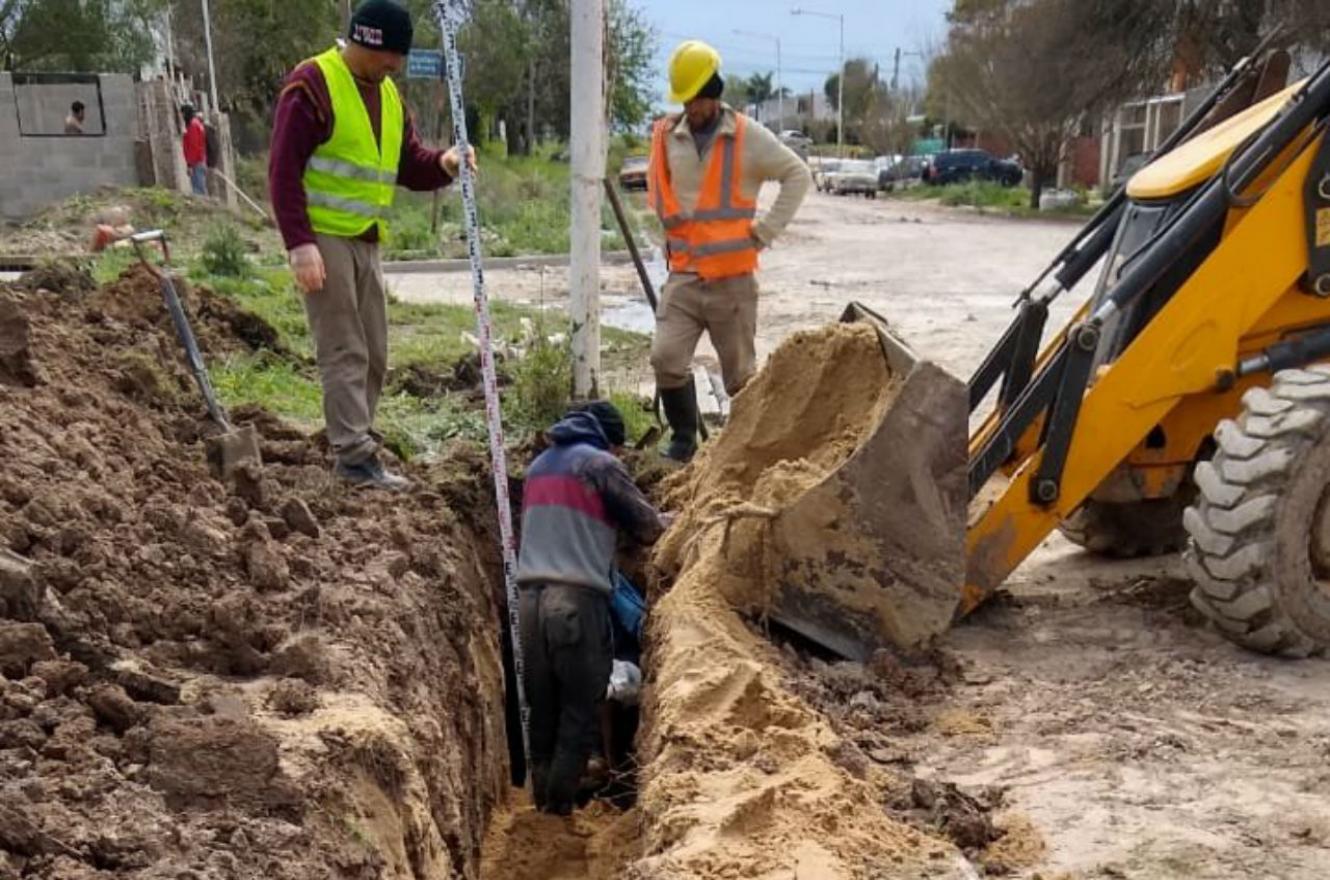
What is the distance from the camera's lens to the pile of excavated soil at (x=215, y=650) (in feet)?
9.60

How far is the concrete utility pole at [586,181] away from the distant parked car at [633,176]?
27504 millimetres

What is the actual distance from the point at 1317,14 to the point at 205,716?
28490 mm

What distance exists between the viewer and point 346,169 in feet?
18.4

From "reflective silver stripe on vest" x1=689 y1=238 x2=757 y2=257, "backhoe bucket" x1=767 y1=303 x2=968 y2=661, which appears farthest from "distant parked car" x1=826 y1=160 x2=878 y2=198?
"backhoe bucket" x1=767 y1=303 x2=968 y2=661

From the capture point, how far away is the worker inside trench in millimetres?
5723

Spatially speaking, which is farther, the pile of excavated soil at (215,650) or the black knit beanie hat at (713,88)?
the black knit beanie hat at (713,88)

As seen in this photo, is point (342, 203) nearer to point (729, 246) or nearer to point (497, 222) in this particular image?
point (729, 246)

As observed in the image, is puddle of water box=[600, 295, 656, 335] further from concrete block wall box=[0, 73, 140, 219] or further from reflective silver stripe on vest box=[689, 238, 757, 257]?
concrete block wall box=[0, 73, 140, 219]

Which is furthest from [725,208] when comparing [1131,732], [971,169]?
[971,169]

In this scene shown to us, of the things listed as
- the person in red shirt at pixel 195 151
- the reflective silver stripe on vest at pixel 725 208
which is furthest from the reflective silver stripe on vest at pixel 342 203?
the person in red shirt at pixel 195 151

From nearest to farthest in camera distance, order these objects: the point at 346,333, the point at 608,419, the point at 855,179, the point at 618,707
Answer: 1. the point at 608,419
2. the point at 346,333
3. the point at 618,707
4. the point at 855,179

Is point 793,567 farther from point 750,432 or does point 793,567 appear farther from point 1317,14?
point 1317,14

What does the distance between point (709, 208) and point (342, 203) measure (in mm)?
2087

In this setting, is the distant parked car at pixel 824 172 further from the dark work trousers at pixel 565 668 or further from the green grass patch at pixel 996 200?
the dark work trousers at pixel 565 668
